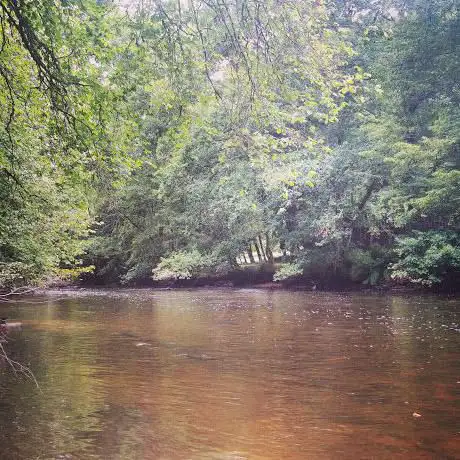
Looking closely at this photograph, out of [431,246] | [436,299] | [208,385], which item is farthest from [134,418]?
[431,246]

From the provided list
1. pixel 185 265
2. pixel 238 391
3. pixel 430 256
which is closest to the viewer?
pixel 238 391

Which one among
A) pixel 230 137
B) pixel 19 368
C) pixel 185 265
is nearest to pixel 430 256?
pixel 185 265

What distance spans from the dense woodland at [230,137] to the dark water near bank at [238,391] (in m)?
2.74

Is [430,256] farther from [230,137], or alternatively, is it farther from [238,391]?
[230,137]

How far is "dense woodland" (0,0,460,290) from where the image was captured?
5215 millimetres

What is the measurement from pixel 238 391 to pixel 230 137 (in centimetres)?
383

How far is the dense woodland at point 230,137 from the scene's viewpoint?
5.21 m

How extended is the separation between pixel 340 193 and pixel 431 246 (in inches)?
234

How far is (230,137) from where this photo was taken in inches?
231

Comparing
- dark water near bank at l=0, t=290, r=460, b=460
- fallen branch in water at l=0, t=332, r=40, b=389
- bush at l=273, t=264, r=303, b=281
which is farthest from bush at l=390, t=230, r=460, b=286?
fallen branch in water at l=0, t=332, r=40, b=389

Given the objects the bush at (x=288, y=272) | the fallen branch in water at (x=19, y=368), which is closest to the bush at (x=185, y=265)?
the bush at (x=288, y=272)

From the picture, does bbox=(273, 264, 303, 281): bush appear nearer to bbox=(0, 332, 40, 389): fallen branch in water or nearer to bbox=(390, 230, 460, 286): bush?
bbox=(390, 230, 460, 286): bush

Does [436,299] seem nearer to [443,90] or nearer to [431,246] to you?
[431,246]

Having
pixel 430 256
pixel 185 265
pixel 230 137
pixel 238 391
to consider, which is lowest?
pixel 238 391
